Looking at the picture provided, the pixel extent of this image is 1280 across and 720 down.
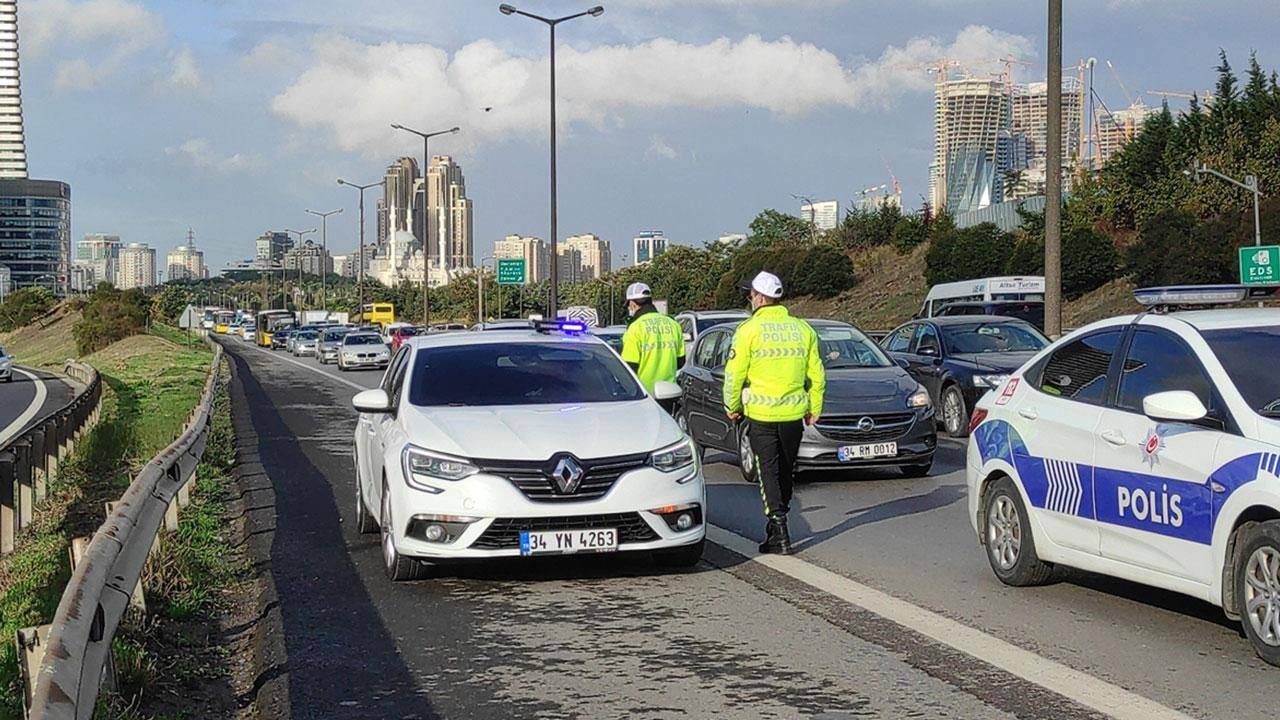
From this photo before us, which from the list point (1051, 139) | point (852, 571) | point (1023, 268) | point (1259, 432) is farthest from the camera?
point (1023, 268)

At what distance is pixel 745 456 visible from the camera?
14.3 m

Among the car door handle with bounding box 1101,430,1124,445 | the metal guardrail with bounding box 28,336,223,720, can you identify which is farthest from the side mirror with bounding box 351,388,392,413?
the car door handle with bounding box 1101,430,1124,445

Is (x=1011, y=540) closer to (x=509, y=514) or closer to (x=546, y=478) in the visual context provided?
(x=546, y=478)

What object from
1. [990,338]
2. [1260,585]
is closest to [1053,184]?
[990,338]

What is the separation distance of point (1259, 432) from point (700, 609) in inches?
115

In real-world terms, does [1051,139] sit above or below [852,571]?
above

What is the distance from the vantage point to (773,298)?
9.86 m

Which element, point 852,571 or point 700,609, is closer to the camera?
point 700,609

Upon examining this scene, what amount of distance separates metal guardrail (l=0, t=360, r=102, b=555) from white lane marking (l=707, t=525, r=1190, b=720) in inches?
206

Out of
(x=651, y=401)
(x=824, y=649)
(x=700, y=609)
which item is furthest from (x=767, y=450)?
(x=824, y=649)

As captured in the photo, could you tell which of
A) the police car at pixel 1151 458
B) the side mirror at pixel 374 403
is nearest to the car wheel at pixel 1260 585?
Answer: the police car at pixel 1151 458

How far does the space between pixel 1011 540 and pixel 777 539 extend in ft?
5.61

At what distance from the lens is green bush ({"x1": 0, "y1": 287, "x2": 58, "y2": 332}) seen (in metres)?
104

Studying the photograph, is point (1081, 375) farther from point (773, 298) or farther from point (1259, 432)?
point (773, 298)
